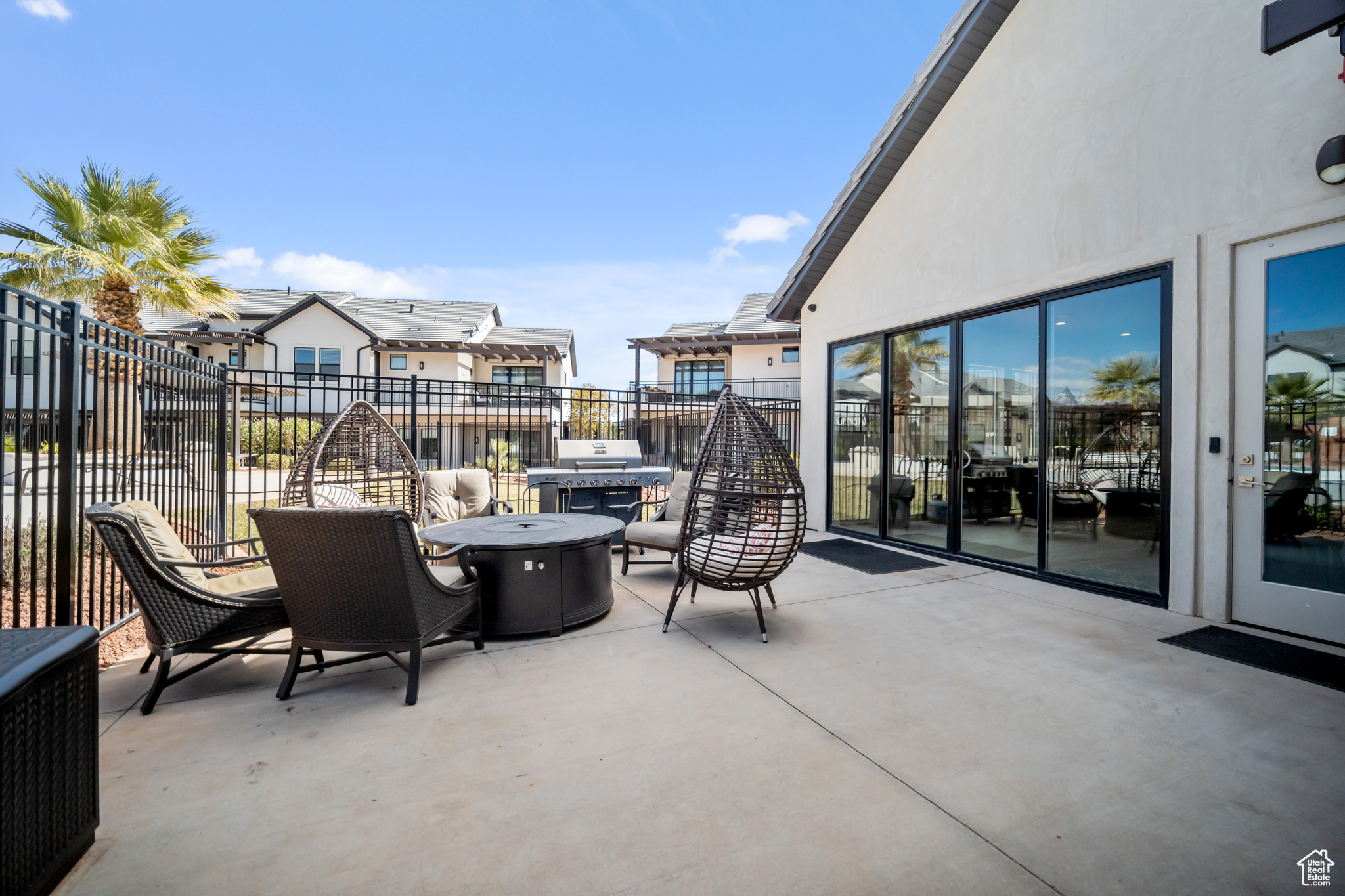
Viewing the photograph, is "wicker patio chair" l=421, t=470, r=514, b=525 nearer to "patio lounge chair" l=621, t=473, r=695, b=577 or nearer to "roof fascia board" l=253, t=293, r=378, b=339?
"patio lounge chair" l=621, t=473, r=695, b=577

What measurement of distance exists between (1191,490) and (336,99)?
1457 cm

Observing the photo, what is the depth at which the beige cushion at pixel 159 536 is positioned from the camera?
2.77 m

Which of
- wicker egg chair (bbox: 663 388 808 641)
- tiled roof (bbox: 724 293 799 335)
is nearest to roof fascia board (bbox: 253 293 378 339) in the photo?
tiled roof (bbox: 724 293 799 335)

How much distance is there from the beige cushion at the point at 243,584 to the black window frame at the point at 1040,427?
556 cm

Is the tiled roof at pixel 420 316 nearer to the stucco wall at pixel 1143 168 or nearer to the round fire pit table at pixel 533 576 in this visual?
the stucco wall at pixel 1143 168

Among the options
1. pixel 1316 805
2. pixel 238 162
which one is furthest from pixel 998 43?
pixel 238 162

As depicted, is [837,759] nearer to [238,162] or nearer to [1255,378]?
[1255,378]

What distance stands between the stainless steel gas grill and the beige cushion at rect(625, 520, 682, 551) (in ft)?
3.20

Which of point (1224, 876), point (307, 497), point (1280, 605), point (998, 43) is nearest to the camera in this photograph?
point (1224, 876)

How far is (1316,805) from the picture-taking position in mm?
1837

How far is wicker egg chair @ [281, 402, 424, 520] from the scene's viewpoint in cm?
462

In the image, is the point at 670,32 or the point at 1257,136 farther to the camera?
the point at 670,32

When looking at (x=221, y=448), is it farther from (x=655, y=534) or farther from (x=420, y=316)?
(x=420, y=316)

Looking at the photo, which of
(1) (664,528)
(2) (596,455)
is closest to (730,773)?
(1) (664,528)
